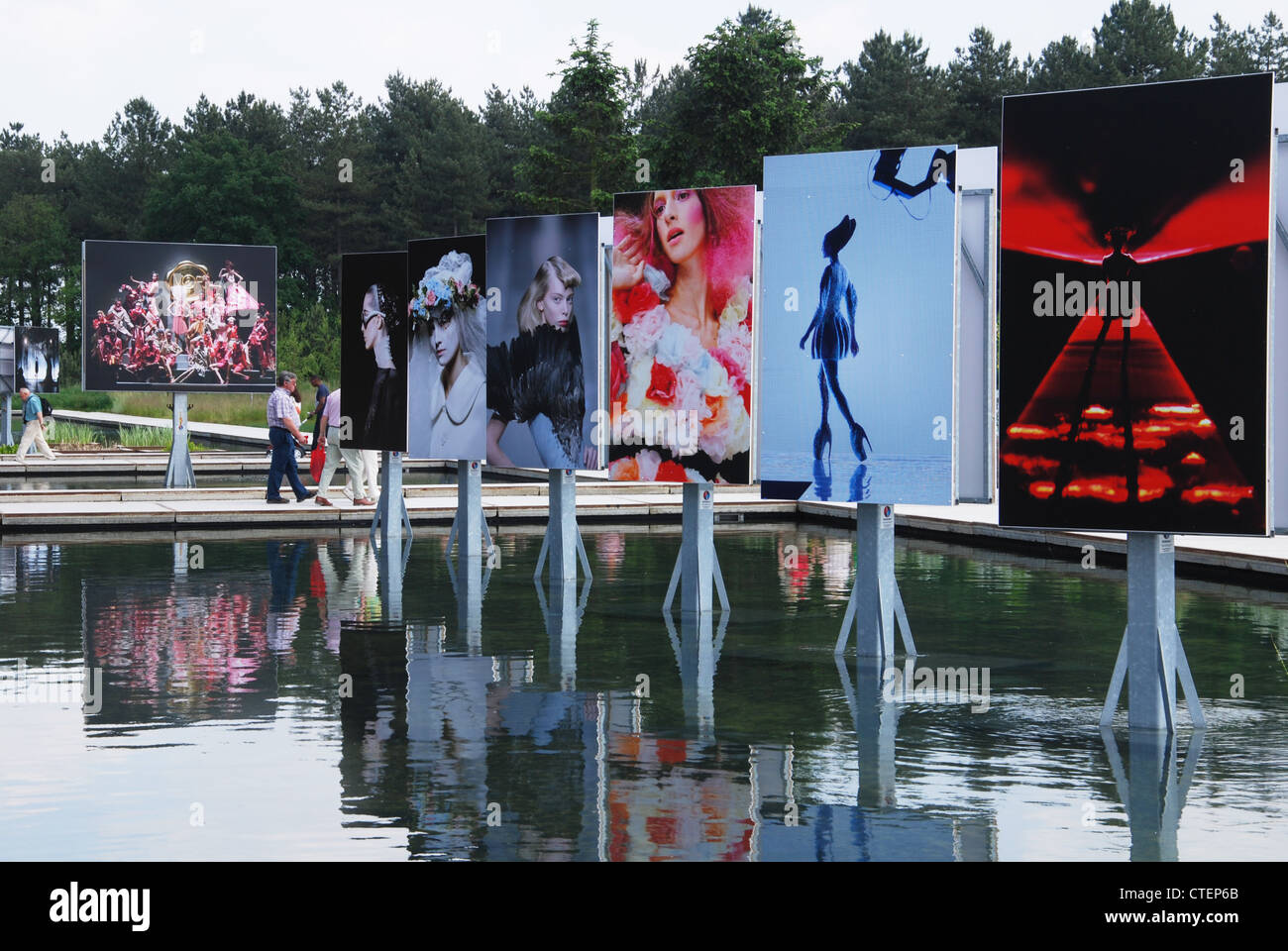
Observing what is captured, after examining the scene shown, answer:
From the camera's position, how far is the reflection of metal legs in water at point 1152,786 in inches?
302

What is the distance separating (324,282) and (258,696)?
327 ft

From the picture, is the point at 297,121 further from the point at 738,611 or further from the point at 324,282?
the point at 738,611

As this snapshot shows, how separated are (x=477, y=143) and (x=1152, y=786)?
90.3 metres

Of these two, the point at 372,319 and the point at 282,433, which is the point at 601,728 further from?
the point at 282,433

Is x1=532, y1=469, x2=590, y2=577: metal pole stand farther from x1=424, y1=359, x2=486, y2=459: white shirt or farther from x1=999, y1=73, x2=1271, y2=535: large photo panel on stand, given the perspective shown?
x1=999, y1=73, x2=1271, y2=535: large photo panel on stand

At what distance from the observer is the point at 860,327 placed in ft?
41.9

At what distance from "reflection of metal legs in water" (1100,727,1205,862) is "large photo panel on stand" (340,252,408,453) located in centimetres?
1152

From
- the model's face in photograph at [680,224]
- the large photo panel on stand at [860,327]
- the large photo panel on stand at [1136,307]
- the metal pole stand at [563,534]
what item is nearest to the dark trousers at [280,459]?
the metal pole stand at [563,534]

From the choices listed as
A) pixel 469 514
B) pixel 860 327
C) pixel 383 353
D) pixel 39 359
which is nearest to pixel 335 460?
pixel 383 353

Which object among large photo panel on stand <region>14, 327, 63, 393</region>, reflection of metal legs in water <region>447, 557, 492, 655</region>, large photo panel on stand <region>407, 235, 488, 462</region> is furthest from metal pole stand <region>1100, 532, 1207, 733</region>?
large photo panel on stand <region>14, 327, 63, 393</region>

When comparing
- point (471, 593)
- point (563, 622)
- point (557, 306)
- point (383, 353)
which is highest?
point (557, 306)

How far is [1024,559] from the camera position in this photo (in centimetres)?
1997
